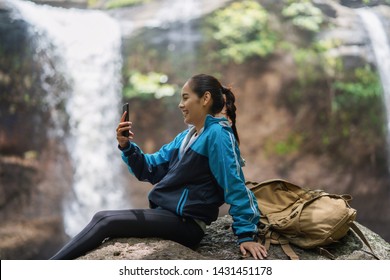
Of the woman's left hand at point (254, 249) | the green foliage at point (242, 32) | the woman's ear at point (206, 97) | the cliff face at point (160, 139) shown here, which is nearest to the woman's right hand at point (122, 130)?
the woman's ear at point (206, 97)

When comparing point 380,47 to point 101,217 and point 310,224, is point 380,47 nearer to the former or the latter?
point 310,224

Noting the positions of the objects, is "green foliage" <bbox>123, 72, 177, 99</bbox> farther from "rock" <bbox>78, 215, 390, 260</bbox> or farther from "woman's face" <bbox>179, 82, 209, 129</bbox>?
"woman's face" <bbox>179, 82, 209, 129</bbox>

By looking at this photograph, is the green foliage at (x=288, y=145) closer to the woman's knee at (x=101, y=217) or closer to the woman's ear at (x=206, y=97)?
the woman's ear at (x=206, y=97)

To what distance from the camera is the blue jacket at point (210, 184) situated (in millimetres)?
1998

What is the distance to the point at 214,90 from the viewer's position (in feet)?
7.08

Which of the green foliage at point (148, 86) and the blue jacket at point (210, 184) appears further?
the green foliage at point (148, 86)

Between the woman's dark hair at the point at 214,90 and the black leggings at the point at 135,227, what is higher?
the woman's dark hair at the point at 214,90

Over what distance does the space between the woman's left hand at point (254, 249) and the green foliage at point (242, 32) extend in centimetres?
454

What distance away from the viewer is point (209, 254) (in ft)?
6.97

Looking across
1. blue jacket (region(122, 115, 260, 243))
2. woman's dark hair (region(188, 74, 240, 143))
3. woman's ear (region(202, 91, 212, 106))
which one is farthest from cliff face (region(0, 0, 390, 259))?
blue jacket (region(122, 115, 260, 243))
